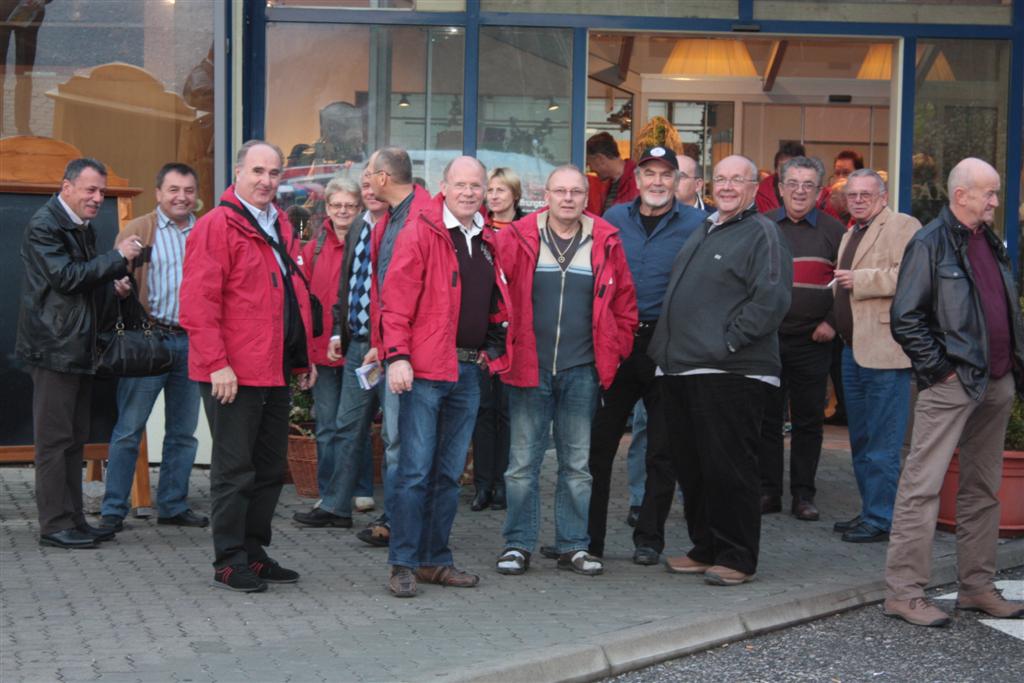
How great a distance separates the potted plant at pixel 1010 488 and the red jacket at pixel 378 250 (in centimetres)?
324

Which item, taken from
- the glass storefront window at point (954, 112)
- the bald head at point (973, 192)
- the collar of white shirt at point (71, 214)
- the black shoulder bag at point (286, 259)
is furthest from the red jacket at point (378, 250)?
the glass storefront window at point (954, 112)

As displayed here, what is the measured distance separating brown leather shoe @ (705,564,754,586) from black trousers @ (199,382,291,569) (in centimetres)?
207

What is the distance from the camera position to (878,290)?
8.12 metres

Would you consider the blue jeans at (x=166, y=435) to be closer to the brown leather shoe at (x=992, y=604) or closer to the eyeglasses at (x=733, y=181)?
the eyeglasses at (x=733, y=181)

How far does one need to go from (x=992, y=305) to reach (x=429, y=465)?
103 inches

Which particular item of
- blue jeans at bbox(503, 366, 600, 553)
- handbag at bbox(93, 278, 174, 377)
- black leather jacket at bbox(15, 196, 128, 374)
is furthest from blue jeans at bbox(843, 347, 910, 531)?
black leather jacket at bbox(15, 196, 128, 374)

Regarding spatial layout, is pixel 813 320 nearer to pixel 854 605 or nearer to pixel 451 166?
pixel 854 605

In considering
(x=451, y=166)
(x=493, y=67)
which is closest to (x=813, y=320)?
(x=451, y=166)

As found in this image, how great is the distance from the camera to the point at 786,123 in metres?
15.4

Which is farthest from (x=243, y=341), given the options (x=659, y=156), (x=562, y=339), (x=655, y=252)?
(x=659, y=156)

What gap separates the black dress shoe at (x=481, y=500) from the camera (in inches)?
353

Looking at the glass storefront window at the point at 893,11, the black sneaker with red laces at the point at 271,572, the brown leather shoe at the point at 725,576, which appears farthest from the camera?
the glass storefront window at the point at 893,11

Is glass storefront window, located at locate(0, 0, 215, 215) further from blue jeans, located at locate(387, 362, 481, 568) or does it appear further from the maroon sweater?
the maroon sweater

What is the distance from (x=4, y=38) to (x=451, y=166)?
16.6 ft
